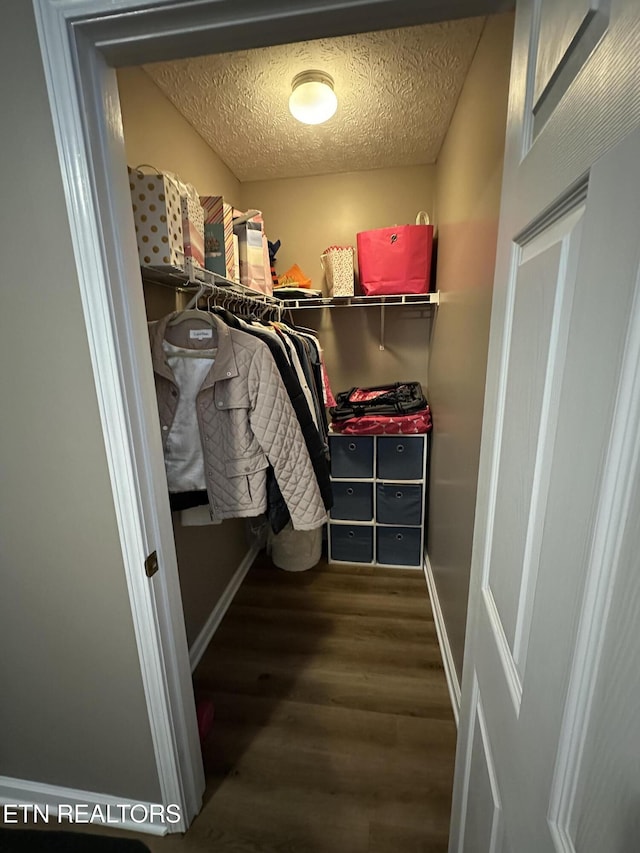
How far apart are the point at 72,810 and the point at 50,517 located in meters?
1.02

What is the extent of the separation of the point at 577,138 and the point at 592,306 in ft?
0.64

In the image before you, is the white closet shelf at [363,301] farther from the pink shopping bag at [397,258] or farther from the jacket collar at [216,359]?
the jacket collar at [216,359]

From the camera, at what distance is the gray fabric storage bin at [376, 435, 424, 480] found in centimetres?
214

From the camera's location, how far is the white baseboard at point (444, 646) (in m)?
1.46

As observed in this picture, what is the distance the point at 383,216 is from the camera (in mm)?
2244

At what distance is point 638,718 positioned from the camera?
27 cm

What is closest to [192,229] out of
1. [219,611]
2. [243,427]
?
[243,427]

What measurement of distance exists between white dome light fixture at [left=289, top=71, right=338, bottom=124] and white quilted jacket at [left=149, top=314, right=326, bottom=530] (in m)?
0.93

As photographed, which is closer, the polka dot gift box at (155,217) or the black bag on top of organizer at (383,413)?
the polka dot gift box at (155,217)

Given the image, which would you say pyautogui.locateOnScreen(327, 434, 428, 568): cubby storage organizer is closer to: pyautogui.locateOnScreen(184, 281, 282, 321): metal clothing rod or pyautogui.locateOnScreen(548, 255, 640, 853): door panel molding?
pyautogui.locateOnScreen(184, 281, 282, 321): metal clothing rod

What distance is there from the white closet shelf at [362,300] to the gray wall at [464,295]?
137mm

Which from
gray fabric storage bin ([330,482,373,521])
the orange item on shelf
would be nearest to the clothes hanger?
the orange item on shelf

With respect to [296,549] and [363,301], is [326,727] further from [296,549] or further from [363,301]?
[363,301]

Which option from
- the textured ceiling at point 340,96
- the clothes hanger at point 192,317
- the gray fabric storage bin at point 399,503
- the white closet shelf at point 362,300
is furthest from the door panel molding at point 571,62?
the gray fabric storage bin at point 399,503
